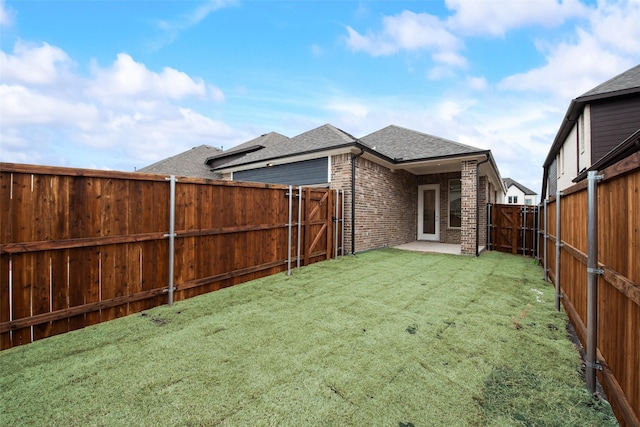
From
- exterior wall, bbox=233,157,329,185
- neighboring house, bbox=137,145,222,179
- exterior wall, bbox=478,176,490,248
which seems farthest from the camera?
neighboring house, bbox=137,145,222,179

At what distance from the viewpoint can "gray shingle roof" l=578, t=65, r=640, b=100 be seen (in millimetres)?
8244

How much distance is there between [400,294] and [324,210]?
3.56 m

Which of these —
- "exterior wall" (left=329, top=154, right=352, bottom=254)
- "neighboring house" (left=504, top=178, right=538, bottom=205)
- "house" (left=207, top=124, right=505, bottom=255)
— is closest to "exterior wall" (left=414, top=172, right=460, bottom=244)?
"house" (left=207, top=124, right=505, bottom=255)

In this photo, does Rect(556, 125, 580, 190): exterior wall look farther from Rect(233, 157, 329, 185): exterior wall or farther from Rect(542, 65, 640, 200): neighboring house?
Rect(233, 157, 329, 185): exterior wall

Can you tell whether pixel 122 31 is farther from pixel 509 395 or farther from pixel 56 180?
pixel 509 395

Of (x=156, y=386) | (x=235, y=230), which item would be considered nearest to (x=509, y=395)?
(x=156, y=386)

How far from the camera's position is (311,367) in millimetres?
2459

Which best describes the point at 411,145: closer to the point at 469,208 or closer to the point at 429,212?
the point at 429,212

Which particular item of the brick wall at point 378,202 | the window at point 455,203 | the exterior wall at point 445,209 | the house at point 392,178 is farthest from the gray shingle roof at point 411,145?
the window at point 455,203

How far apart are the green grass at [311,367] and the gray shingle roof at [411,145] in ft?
20.5

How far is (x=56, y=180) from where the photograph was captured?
119 inches

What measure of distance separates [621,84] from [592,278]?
35.1 ft

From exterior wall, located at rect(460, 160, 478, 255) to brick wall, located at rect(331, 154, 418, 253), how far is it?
8.83ft

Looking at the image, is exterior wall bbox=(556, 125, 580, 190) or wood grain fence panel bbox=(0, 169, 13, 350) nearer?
wood grain fence panel bbox=(0, 169, 13, 350)
